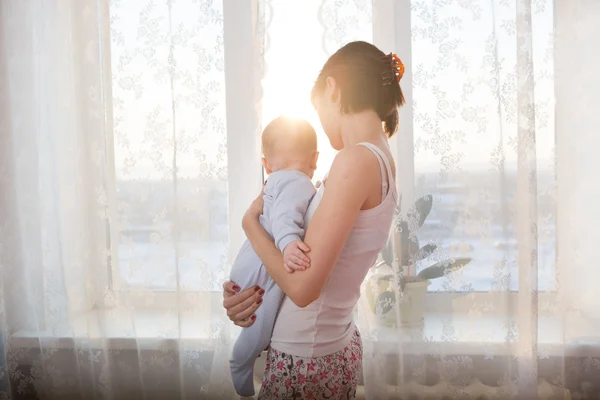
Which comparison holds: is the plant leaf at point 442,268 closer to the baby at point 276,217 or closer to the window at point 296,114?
the window at point 296,114

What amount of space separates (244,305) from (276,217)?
10.3 inches

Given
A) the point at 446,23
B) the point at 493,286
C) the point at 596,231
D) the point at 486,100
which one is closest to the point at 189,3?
the point at 446,23

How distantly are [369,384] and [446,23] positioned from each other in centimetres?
140

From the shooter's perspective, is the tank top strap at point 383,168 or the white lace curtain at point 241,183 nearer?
the tank top strap at point 383,168

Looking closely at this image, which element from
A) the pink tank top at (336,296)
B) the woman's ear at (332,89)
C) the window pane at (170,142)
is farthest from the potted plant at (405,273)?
the woman's ear at (332,89)

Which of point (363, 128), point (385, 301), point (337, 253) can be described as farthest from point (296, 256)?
point (385, 301)

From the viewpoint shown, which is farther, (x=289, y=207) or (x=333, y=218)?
(x=289, y=207)

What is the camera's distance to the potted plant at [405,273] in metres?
2.12

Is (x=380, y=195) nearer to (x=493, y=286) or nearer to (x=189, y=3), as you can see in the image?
(x=493, y=286)

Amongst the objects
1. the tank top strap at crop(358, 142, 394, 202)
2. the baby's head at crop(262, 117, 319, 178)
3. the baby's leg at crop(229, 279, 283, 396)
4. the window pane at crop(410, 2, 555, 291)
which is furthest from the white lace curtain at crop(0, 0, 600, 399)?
the tank top strap at crop(358, 142, 394, 202)

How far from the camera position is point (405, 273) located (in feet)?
7.03

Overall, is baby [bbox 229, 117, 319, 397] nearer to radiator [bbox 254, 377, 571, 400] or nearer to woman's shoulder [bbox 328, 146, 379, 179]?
woman's shoulder [bbox 328, 146, 379, 179]

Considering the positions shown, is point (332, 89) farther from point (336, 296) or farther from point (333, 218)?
point (336, 296)

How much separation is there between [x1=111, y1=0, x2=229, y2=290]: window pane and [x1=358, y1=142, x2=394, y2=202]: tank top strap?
1.05 metres
